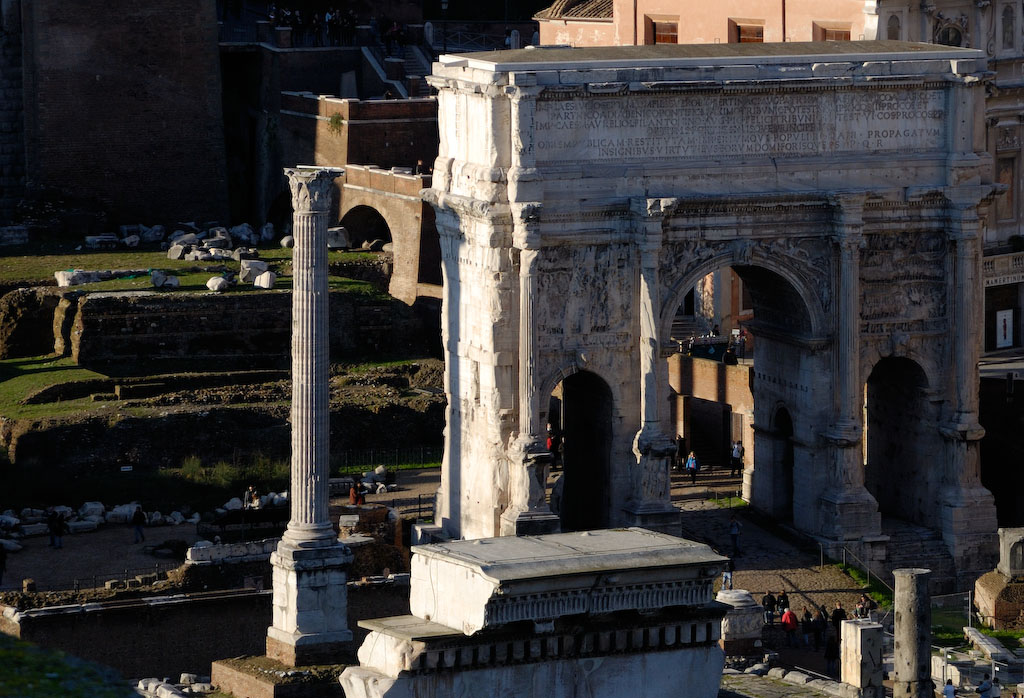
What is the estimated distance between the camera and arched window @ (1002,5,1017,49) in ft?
210

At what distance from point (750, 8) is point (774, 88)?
14131 millimetres

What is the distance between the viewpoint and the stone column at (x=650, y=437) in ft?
172

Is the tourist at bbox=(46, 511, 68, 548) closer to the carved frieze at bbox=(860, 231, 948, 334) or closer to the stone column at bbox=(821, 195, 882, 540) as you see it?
the stone column at bbox=(821, 195, 882, 540)

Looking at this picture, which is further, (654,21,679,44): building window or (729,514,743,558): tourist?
(654,21,679,44): building window

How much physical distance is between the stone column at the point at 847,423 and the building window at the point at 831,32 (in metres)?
11.5

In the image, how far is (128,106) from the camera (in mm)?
79875

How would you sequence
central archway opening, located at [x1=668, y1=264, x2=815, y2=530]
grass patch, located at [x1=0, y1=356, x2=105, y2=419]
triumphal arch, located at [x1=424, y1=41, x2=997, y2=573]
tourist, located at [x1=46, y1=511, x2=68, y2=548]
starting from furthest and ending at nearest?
grass patch, located at [x1=0, y1=356, x2=105, y2=419] → central archway opening, located at [x1=668, y1=264, x2=815, y2=530] → tourist, located at [x1=46, y1=511, x2=68, y2=548] → triumphal arch, located at [x1=424, y1=41, x2=997, y2=573]

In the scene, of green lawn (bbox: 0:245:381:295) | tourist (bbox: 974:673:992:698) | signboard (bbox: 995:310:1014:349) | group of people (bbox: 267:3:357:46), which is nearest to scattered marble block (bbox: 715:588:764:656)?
tourist (bbox: 974:673:992:698)

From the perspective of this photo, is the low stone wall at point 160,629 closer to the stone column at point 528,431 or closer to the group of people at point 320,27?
the stone column at point 528,431

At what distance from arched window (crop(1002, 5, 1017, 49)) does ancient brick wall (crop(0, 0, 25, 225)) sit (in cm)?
2840

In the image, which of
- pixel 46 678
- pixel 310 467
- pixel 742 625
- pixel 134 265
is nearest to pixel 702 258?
pixel 742 625

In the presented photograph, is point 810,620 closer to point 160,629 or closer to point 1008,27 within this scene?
point 160,629

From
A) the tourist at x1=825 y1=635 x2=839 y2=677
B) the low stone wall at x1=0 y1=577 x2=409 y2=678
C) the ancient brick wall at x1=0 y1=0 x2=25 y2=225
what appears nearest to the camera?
the low stone wall at x1=0 y1=577 x2=409 y2=678

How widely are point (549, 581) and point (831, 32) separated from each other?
Answer: 32.6 metres
